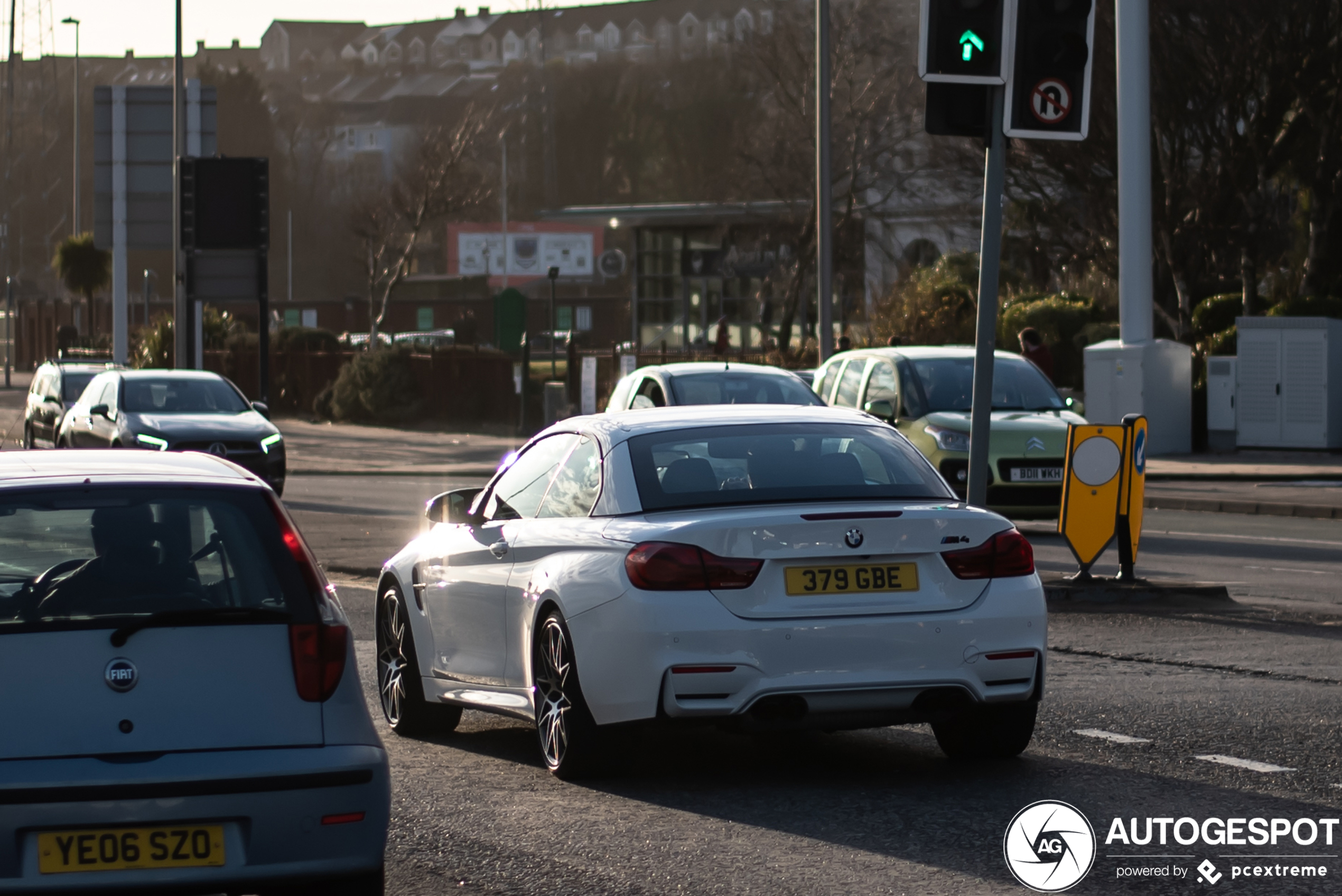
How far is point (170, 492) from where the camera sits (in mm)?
5227

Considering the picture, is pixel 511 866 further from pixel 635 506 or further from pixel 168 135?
pixel 168 135

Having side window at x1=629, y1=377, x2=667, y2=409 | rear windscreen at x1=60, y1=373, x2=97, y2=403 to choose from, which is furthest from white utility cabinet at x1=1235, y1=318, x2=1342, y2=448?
rear windscreen at x1=60, y1=373, x2=97, y2=403

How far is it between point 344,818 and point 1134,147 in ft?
78.6

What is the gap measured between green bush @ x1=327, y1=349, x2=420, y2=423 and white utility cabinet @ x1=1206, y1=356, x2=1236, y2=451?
17.4 meters

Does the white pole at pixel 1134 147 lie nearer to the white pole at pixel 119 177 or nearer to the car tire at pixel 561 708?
the white pole at pixel 119 177

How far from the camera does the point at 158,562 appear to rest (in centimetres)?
520

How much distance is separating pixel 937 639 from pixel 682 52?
492ft

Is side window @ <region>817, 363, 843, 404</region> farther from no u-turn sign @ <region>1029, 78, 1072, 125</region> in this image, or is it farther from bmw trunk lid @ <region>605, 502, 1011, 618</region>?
bmw trunk lid @ <region>605, 502, 1011, 618</region>

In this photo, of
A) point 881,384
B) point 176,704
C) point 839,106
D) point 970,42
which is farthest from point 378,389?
point 176,704

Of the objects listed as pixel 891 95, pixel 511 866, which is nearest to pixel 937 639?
pixel 511 866

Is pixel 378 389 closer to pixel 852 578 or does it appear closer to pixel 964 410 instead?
pixel 964 410

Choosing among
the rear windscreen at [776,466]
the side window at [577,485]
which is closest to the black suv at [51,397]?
the side window at [577,485]

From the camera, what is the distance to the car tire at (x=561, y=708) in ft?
24.2

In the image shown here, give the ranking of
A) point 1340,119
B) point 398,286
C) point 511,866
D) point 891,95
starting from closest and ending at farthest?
point 511,866 < point 1340,119 < point 891,95 < point 398,286
